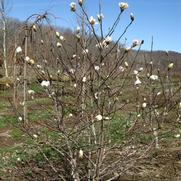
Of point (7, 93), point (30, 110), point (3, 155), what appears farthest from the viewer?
point (7, 93)

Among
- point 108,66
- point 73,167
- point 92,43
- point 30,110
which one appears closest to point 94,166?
point 73,167

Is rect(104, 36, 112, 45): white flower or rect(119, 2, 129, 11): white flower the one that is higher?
rect(119, 2, 129, 11): white flower

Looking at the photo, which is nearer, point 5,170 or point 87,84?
point 87,84

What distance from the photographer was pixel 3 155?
36.0 feet

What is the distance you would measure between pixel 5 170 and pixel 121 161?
11.9ft

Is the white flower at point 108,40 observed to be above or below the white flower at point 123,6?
below

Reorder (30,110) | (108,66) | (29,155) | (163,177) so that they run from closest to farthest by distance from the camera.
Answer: (108,66)
(163,177)
(29,155)
(30,110)

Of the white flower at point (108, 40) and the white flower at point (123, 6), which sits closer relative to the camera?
the white flower at point (123, 6)

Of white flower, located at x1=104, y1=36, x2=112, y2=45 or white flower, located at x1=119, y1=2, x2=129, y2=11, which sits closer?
white flower, located at x1=119, y1=2, x2=129, y2=11

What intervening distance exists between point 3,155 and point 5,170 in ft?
5.43

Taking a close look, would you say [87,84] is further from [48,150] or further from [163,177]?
[48,150]

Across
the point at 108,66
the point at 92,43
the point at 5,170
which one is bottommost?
the point at 5,170

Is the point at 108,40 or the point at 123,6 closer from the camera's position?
the point at 123,6

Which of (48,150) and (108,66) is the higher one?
(108,66)
